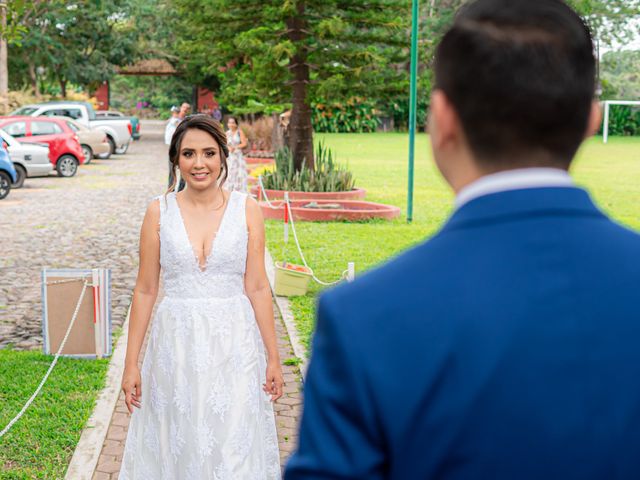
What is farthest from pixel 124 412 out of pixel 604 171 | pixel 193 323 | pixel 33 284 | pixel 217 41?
pixel 604 171

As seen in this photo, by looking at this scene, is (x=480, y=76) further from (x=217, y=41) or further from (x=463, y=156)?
(x=217, y=41)

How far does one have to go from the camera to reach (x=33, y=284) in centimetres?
1120

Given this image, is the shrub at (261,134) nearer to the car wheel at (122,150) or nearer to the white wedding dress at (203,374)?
the car wheel at (122,150)

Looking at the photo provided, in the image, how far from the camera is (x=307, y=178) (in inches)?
804

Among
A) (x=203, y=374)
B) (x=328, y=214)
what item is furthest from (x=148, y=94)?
(x=203, y=374)

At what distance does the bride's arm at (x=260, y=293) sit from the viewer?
4.36 meters

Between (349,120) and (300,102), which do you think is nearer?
(300,102)

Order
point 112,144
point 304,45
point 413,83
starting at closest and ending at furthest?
point 413,83 < point 304,45 < point 112,144

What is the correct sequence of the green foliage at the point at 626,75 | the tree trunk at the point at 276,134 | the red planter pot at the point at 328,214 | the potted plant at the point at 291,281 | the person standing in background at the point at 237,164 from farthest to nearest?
the green foliage at the point at 626,75, the tree trunk at the point at 276,134, the person standing in background at the point at 237,164, the red planter pot at the point at 328,214, the potted plant at the point at 291,281

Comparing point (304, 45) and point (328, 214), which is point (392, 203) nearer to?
point (328, 214)

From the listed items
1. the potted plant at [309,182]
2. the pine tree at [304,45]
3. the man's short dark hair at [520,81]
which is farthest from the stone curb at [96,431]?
the pine tree at [304,45]

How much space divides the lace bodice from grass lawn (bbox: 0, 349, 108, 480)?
5.35 feet

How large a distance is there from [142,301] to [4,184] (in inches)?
725

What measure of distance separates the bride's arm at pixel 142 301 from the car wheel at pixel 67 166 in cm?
2434
